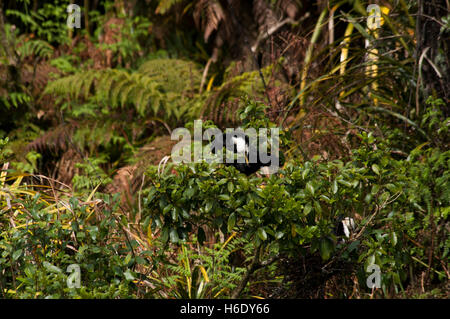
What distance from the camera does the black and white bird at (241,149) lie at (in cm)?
222

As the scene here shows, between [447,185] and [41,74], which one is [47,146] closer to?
[41,74]

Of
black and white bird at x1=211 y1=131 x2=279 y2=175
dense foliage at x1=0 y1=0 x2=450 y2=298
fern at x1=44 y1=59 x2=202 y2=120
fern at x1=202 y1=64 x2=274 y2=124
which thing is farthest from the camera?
fern at x1=44 y1=59 x2=202 y2=120

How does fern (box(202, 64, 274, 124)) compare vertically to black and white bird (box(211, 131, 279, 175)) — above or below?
above

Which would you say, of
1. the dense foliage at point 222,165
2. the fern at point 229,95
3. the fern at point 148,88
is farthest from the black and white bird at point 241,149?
the fern at point 148,88

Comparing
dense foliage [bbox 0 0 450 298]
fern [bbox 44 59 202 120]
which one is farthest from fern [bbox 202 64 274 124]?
fern [bbox 44 59 202 120]

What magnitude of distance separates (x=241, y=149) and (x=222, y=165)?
11cm

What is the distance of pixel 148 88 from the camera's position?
14.7 ft

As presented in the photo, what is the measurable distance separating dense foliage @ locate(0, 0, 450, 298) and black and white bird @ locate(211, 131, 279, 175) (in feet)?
0.23

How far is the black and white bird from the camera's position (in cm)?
222

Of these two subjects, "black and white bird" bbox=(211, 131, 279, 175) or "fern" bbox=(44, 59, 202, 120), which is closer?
"black and white bird" bbox=(211, 131, 279, 175)

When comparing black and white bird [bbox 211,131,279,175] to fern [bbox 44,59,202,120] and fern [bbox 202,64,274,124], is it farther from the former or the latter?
fern [bbox 44,59,202,120]
